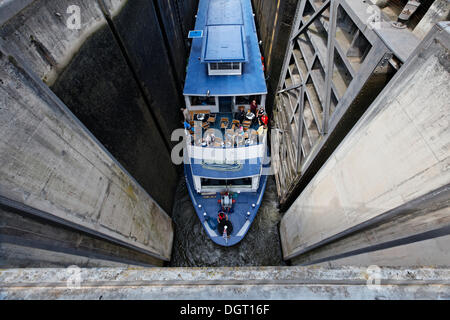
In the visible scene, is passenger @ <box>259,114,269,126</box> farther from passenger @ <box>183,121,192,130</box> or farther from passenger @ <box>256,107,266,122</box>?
passenger @ <box>183,121,192,130</box>

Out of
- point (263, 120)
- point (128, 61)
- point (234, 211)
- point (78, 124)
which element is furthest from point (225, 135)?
point (78, 124)

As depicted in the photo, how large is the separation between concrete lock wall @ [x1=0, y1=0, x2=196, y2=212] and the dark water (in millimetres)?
1076

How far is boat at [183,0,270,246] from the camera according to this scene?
902 centimetres

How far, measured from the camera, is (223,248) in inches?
358

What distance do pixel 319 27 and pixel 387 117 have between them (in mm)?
4911

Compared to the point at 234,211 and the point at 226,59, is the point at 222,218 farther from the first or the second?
the point at 226,59

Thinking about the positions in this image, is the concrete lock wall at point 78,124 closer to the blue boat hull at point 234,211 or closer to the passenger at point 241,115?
the blue boat hull at point 234,211

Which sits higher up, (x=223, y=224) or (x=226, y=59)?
(x=226, y=59)

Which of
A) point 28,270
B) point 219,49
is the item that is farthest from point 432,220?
point 219,49

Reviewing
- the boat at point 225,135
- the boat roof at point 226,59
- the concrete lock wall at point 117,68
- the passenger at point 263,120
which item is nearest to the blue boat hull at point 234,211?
the boat at point 225,135

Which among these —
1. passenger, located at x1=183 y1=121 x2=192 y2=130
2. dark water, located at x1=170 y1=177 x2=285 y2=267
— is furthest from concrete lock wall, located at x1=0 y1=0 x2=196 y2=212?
dark water, located at x1=170 y1=177 x2=285 y2=267

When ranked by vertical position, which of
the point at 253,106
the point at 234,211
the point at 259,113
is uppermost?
the point at 253,106

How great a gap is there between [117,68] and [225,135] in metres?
4.80

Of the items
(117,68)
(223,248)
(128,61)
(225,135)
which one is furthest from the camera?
(225,135)
